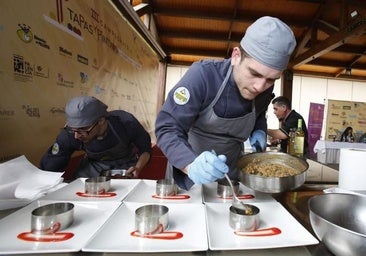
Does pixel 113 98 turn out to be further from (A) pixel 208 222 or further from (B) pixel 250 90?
(A) pixel 208 222

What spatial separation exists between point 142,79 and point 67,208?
169 inches

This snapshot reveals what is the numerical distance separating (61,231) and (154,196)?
1.37 ft

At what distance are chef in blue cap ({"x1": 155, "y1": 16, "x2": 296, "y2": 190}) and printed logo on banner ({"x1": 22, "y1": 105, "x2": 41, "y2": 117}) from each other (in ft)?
4.17

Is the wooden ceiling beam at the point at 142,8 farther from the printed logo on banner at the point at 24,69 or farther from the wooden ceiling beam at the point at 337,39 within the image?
the wooden ceiling beam at the point at 337,39

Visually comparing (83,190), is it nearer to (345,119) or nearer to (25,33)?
(25,33)

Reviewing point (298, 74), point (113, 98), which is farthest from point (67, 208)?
point (298, 74)

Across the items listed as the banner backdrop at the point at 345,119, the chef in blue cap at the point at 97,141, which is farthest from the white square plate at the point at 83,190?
the banner backdrop at the point at 345,119

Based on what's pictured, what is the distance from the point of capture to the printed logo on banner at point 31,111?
6.29 feet

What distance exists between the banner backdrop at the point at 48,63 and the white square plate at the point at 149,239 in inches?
51.4

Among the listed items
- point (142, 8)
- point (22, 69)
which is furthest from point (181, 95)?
point (142, 8)

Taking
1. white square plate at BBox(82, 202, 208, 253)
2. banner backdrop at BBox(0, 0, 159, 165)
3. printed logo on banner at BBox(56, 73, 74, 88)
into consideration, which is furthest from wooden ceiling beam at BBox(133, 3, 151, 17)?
white square plate at BBox(82, 202, 208, 253)

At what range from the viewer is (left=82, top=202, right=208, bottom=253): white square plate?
2.32 ft

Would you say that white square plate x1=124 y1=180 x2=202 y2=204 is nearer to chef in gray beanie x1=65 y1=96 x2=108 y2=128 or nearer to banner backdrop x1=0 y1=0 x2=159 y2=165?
chef in gray beanie x1=65 y1=96 x2=108 y2=128

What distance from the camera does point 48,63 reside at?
212 cm
